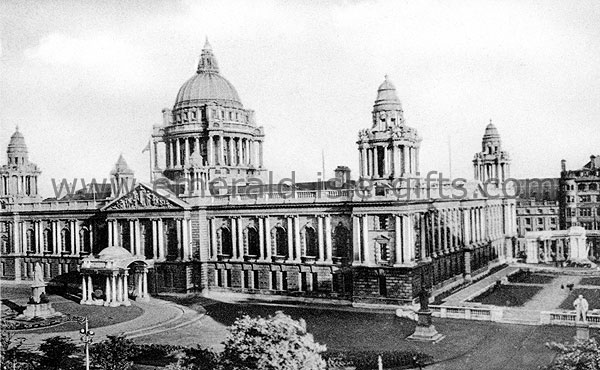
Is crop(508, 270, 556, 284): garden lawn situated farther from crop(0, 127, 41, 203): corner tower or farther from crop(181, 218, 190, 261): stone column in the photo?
crop(0, 127, 41, 203): corner tower

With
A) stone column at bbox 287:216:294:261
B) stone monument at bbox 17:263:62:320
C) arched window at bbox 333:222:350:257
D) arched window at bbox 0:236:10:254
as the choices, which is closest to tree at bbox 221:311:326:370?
arched window at bbox 333:222:350:257

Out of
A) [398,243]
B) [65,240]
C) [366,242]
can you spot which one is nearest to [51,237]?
[65,240]

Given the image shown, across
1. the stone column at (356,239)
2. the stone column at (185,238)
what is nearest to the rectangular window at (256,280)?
the stone column at (185,238)

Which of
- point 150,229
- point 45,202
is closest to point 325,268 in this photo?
point 150,229

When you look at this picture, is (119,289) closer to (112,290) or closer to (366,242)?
(112,290)

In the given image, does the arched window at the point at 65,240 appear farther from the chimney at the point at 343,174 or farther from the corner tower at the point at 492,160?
the corner tower at the point at 492,160

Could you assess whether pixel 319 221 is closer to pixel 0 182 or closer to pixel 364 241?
pixel 364 241
